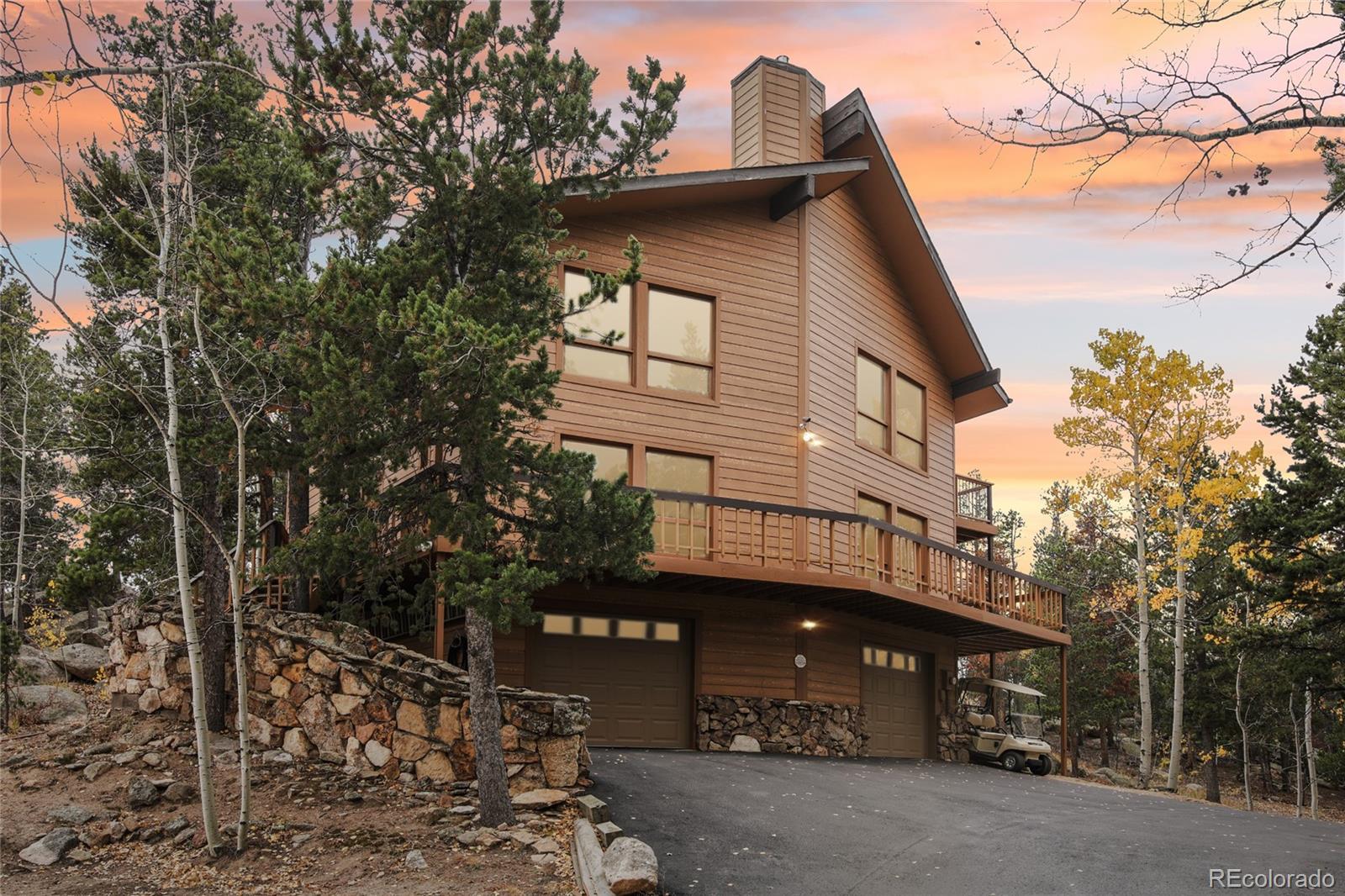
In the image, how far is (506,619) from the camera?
9445 mm

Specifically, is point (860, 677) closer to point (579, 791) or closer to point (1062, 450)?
point (1062, 450)

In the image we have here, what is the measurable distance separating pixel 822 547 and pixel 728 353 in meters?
3.61

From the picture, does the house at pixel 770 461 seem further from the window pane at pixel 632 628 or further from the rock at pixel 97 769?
the rock at pixel 97 769

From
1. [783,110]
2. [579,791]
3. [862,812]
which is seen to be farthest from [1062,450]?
[579,791]

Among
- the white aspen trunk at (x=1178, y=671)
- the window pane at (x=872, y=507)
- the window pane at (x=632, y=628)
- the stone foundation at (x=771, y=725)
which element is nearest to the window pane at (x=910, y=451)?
the window pane at (x=872, y=507)

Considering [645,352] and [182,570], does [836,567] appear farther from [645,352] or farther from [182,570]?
[182,570]

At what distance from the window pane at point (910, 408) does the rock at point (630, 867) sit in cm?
1417

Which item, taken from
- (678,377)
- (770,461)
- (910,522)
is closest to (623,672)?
(770,461)

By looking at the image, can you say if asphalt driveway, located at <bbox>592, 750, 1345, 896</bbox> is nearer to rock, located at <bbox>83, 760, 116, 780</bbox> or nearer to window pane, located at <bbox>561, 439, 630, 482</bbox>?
window pane, located at <bbox>561, 439, 630, 482</bbox>

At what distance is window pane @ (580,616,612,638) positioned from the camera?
16828 mm

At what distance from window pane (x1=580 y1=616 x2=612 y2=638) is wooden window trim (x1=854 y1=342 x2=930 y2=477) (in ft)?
19.2

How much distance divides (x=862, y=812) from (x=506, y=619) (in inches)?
187

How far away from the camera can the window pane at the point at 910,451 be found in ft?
70.5

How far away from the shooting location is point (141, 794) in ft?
35.2
